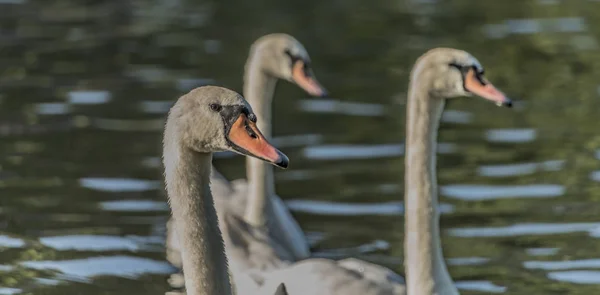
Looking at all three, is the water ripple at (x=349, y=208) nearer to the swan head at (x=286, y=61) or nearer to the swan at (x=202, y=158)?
the swan head at (x=286, y=61)

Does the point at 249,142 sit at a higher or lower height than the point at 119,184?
higher

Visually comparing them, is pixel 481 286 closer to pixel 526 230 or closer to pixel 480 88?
pixel 526 230

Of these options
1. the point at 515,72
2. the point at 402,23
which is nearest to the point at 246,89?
the point at 515,72

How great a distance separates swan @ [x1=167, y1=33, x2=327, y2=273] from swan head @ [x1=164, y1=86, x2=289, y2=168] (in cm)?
442

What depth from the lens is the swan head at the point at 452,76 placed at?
372 inches

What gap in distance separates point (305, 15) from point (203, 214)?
19.7 m

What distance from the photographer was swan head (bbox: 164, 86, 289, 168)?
7.12 m

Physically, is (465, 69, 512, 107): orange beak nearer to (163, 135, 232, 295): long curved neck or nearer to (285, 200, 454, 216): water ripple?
(163, 135, 232, 295): long curved neck

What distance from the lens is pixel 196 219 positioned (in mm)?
7219

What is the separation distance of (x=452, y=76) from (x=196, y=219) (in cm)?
276

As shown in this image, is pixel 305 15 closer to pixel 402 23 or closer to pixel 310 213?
pixel 402 23

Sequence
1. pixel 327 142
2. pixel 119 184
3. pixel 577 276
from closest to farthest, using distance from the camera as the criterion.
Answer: pixel 577 276 < pixel 119 184 < pixel 327 142

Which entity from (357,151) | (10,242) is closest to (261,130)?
(10,242)

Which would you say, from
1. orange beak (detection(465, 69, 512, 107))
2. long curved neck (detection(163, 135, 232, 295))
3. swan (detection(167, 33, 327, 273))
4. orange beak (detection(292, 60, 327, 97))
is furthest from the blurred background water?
long curved neck (detection(163, 135, 232, 295))
